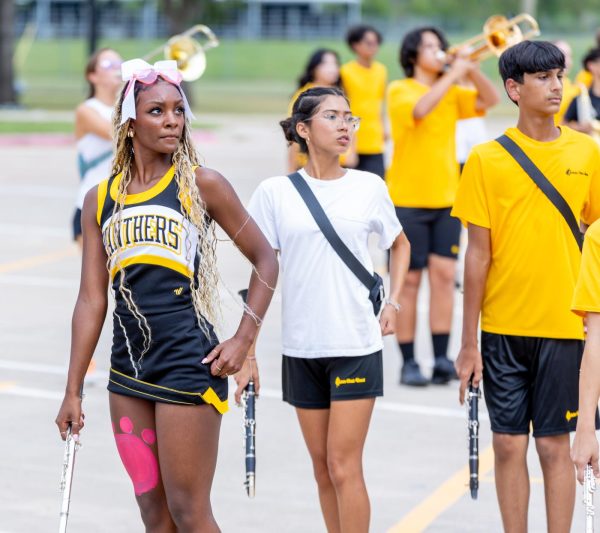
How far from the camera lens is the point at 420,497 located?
20.5 feet

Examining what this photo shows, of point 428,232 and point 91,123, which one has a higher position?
point 91,123

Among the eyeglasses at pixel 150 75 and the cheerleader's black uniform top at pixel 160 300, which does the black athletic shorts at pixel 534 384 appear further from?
the eyeglasses at pixel 150 75

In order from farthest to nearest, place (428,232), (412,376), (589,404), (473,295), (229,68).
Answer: (229,68), (428,232), (412,376), (473,295), (589,404)

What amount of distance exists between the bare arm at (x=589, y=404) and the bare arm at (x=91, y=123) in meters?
4.60

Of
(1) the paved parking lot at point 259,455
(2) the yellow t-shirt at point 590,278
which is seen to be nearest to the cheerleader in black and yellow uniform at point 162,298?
(1) the paved parking lot at point 259,455

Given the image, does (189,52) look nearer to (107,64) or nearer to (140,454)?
(107,64)

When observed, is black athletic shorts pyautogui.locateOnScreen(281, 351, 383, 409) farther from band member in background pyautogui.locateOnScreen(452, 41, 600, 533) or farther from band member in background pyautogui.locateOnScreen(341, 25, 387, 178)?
band member in background pyautogui.locateOnScreen(341, 25, 387, 178)

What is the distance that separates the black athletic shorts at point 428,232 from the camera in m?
8.38

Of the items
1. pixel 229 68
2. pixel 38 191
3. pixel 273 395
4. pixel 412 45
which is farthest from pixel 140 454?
pixel 229 68

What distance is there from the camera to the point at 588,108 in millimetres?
9242

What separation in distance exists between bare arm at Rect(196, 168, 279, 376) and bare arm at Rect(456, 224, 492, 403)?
0.91 m

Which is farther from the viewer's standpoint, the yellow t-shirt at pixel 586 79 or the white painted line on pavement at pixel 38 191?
the white painted line on pavement at pixel 38 191

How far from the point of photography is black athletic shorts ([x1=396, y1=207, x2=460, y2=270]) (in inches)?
330

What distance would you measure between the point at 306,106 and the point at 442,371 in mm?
3439
